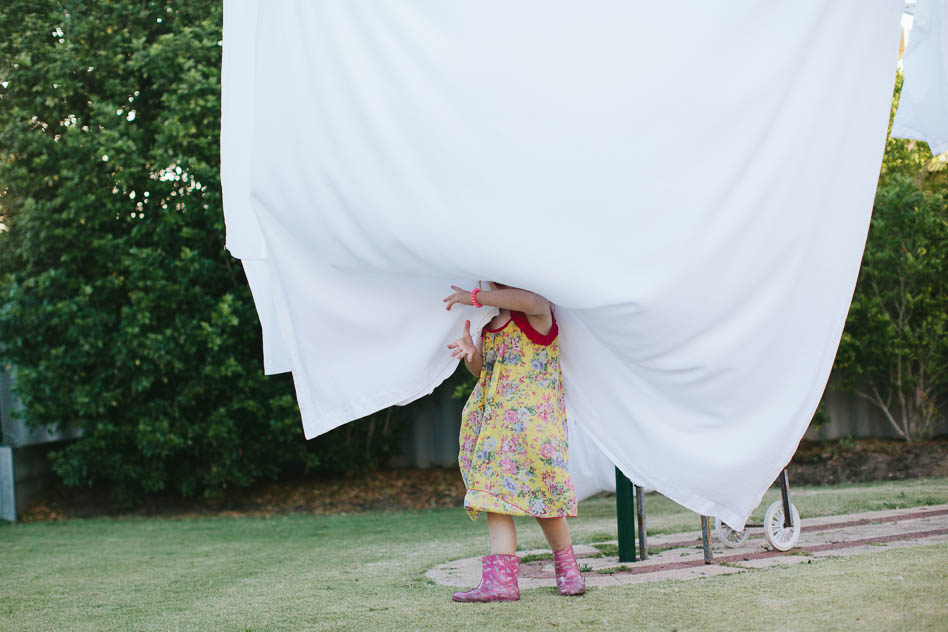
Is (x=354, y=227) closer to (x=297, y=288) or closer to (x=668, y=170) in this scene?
(x=297, y=288)

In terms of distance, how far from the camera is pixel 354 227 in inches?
97.3

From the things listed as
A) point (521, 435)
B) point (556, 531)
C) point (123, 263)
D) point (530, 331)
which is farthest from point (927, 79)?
point (123, 263)

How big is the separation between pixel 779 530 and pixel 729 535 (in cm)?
25

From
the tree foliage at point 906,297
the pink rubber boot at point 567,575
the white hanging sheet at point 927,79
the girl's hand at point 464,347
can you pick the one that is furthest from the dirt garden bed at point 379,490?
the girl's hand at point 464,347

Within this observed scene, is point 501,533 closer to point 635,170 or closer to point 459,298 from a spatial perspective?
point 459,298

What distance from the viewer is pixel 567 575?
112 inches

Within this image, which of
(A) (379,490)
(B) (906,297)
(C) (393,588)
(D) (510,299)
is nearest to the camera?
(D) (510,299)

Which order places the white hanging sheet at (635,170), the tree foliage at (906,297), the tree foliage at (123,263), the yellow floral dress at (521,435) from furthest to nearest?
the tree foliage at (906,297), the tree foliage at (123,263), the yellow floral dress at (521,435), the white hanging sheet at (635,170)

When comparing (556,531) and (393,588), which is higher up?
(556,531)

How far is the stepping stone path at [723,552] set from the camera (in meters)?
3.17

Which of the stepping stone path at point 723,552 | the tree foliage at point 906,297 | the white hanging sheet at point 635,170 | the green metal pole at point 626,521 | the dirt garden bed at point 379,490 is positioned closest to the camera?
the white hanging sheet at point 635,170

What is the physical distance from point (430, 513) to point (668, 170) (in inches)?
194

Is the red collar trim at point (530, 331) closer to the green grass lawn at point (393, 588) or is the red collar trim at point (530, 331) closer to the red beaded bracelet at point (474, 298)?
the red beaded bracelet at point (474, 298)

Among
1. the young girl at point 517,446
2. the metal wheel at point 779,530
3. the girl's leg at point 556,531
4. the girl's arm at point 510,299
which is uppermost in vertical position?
the girl's arm at point 510,299
